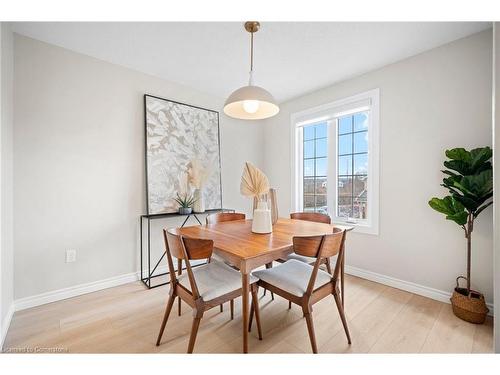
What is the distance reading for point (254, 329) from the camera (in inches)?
65.6

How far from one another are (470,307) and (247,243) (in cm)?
183

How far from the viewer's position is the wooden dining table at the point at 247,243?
124 cm

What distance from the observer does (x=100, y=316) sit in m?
1.83

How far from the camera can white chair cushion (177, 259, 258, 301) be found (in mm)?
1362

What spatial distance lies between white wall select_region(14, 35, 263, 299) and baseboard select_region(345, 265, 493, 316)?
2435mm

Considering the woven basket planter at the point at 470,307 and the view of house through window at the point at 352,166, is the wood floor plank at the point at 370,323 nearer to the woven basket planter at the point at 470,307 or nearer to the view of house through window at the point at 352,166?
the woven basket planter at the point at 470,307

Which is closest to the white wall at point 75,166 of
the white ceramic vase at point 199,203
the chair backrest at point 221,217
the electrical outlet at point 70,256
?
the electrical outlet at point 70,256

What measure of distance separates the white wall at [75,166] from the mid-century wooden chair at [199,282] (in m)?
1.31

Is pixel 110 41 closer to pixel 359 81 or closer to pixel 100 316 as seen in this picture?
pixel 100 316

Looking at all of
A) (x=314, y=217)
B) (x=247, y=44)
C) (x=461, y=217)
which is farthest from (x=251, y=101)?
(x=461, y=217)

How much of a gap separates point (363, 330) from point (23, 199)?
2.99 m

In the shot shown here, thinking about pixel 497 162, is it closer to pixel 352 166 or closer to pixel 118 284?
pixel 352 166

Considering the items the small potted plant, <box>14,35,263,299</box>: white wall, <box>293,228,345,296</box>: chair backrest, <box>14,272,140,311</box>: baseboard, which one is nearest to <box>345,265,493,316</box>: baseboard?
<box>293,228,345,296</box>: chair backrest
